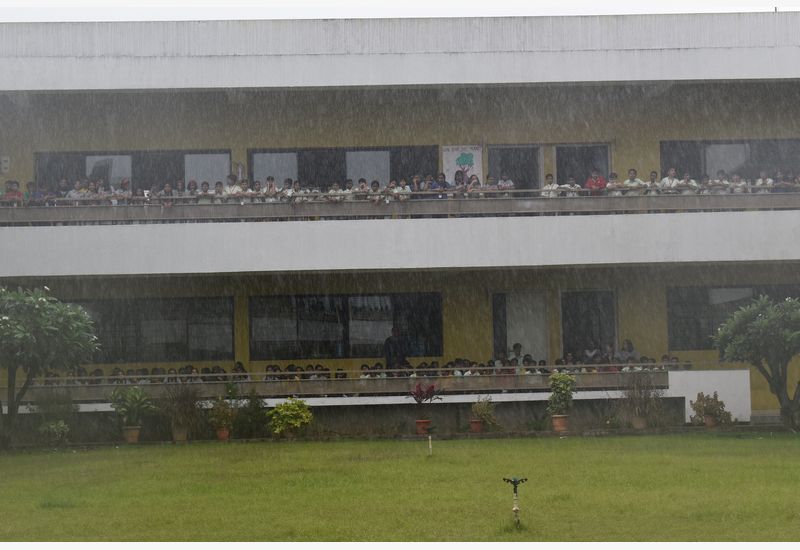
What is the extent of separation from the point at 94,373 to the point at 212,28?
26.2ft

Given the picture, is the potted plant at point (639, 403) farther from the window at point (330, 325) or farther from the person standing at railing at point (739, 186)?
the window at point (330, 325)

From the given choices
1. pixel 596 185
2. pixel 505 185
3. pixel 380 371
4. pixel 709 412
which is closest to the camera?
pixel 709 412

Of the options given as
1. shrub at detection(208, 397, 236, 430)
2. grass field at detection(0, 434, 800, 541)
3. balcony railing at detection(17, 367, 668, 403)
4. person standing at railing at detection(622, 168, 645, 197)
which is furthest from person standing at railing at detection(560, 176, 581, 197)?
shrub at detection(208, 397, 236, 430)

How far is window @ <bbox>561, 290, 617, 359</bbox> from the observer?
28.2m

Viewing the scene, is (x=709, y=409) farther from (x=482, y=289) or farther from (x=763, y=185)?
(x=482, y=289)

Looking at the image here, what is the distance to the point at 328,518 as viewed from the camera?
12.7m

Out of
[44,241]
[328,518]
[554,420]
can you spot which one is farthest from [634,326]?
[328,518]

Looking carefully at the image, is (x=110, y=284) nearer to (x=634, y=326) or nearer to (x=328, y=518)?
(x=634, y=326)

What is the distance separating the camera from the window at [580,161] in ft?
92.9

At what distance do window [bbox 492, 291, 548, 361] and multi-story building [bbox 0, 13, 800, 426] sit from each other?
0.17ft

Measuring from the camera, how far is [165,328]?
90.6 feet

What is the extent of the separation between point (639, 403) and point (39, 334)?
11127 millimetres

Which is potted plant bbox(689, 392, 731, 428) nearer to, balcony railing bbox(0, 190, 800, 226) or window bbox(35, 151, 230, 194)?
balcony railing bbox(0, 190, 800, 226)

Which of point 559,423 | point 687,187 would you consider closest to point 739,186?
point 687,187
